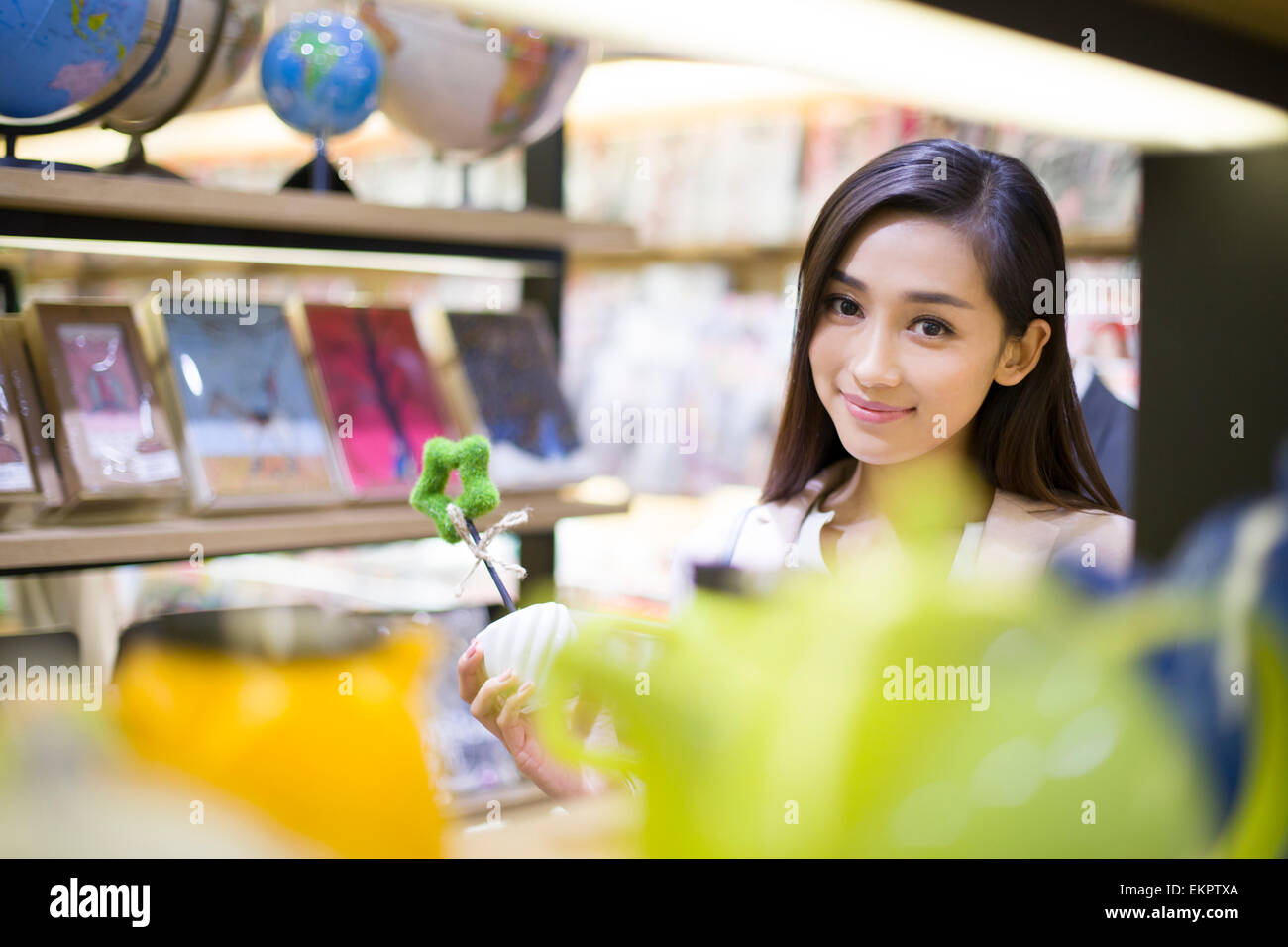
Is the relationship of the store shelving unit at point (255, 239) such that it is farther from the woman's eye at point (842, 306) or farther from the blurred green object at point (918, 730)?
the blurred green object at point (918, 730)

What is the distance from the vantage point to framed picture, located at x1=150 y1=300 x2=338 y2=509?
1.60m

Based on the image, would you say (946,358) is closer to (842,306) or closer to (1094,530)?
(842,306)

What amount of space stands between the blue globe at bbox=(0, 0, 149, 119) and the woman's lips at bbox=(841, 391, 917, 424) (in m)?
0.93

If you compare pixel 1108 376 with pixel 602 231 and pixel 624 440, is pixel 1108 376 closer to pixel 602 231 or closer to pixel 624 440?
pixel 602 231

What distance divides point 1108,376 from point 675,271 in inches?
67.4

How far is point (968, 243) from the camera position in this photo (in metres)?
0.93

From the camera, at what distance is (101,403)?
5.03 feet

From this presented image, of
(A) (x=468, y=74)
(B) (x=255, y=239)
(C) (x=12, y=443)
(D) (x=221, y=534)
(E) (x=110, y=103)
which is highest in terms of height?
(A) (x=468, y=74)

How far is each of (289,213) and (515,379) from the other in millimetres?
470

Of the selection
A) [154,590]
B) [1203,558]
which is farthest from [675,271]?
[1203,558]

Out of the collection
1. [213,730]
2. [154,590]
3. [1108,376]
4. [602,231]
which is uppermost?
[602,231]

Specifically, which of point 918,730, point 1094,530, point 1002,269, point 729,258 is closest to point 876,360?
point 1002,269

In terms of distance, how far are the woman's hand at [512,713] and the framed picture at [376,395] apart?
3.69 ft

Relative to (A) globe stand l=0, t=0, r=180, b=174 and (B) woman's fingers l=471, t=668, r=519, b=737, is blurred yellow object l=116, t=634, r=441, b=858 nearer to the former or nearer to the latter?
(B) woman's fingers l=471, t=668, r=519, b=737
